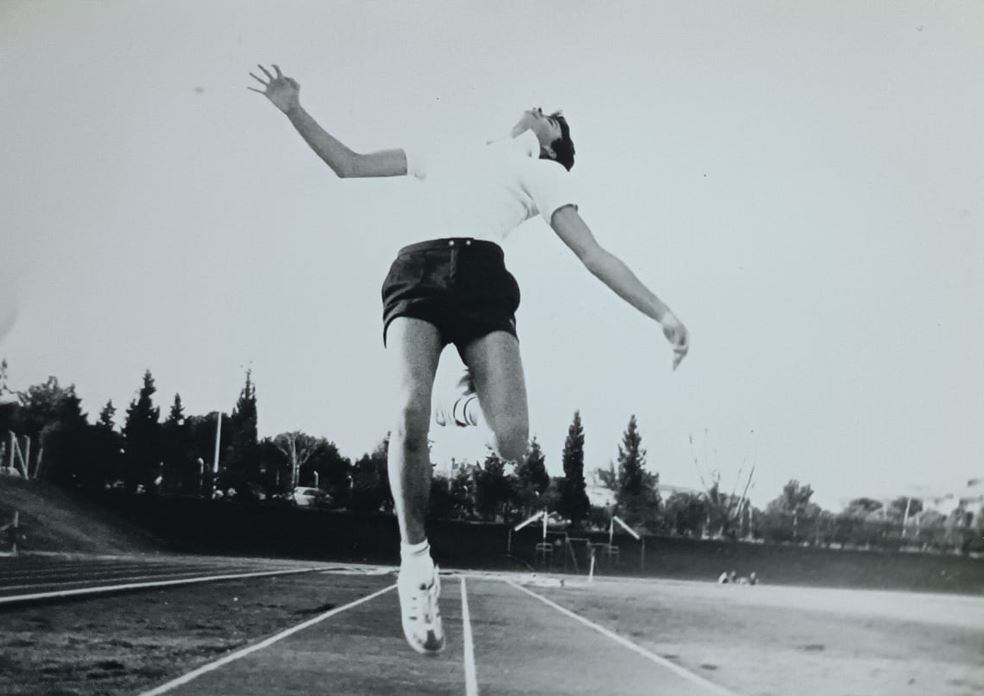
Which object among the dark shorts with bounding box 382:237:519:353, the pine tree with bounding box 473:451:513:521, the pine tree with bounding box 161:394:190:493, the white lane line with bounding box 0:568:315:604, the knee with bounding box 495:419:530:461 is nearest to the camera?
the knee with bounding box 495:419:530:461

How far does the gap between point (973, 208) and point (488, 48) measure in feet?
5.07

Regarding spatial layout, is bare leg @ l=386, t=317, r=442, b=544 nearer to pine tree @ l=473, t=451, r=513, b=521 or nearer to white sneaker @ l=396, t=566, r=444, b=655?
white sneaker @ l=396, t=566, r=444, b=655

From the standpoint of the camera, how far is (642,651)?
2682mm

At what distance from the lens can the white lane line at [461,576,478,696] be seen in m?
2.41

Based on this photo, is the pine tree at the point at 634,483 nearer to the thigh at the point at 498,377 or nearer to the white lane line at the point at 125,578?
the thigh at the point at 498,377

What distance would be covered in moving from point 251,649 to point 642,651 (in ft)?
3.75

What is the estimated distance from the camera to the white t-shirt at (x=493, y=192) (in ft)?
6.61

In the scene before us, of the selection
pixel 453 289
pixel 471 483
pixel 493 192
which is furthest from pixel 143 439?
pixel 493 192

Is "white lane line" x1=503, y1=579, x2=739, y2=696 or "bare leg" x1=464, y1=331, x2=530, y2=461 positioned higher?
"bare leg" x1=464, y1=331, x2=530, y2=461

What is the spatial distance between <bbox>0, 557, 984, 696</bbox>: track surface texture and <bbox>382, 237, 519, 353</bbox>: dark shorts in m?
0.79

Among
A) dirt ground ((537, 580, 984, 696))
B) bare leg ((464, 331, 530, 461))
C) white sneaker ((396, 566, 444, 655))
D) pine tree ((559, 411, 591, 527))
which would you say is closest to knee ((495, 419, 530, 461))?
bare leg ((464, 331, 530, 461))

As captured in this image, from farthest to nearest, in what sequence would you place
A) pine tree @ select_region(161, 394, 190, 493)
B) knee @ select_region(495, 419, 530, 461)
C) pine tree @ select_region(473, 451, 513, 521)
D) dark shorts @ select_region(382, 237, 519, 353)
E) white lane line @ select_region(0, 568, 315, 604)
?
white lane line @ select_region(0, 568, 315, 604) < pine tree @ select_region(161, 394, 190, 493) < pine tree @ select_region(473, 451, 513, 521) < dark shorts @ select_region(382, 237, 519, 353) < knee @ select_region(495, 419, 530, 461)

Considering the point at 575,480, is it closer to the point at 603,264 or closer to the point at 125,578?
the point at 603,264

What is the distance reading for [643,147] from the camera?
271 centimetres
